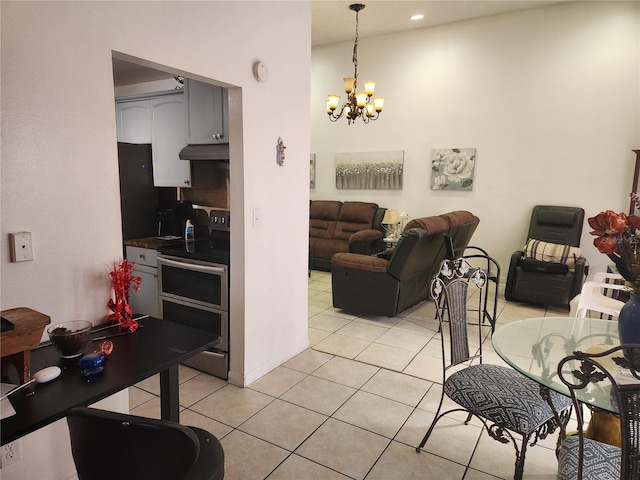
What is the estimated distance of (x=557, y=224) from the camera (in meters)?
4.93

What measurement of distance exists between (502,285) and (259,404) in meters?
4.26

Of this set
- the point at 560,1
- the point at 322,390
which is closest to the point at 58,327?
the point at 322,390

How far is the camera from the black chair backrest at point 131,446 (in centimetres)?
91

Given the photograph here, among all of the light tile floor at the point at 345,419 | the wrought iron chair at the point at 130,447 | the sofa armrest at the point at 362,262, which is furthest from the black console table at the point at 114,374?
the sofa armrest at the point at 362,262

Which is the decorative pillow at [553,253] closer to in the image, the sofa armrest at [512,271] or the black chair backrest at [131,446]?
the sofa armrest at [512,271]

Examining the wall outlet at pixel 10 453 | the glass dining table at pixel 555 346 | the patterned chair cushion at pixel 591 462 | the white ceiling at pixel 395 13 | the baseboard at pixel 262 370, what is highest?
the white ceiling at pixel 395 13

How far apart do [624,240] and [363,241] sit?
402 cm

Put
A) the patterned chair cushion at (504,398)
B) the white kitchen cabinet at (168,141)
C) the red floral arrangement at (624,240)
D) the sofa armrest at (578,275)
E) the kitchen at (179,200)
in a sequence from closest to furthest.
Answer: the red floral arrangement at (624,240) → the patterned chair cushion at (504,398) → the kitchen at (179,200) → the white kitchen cabinet at (168,141) → the sofa armrest at (578,275)

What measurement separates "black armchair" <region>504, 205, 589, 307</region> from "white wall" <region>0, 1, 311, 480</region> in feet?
11.2

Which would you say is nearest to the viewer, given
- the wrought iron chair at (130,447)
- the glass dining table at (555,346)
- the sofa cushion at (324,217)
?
the wrought iron chair at (130,447)

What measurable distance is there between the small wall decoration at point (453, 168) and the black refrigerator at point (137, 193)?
3809 millimetres

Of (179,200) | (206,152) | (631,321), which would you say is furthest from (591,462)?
(179,200)

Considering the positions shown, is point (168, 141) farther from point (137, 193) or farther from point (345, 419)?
point (345, 419)

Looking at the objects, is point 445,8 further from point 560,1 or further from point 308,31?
point 308,31
